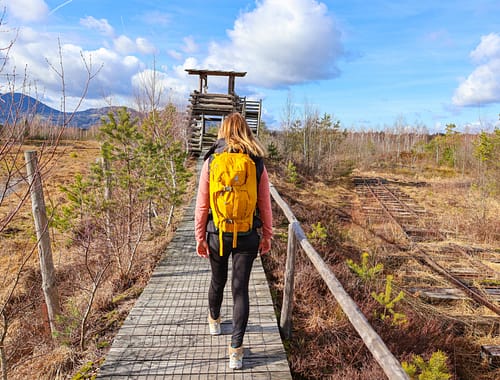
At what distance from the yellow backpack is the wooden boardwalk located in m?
1.21

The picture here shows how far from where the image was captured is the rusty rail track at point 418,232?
8391 millimetres

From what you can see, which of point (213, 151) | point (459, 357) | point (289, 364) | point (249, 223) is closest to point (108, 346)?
point (289, 364)

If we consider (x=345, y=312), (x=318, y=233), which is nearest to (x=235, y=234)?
(x=345, y=312)

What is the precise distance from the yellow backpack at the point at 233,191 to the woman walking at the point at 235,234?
4 centimetres

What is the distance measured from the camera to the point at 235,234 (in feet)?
8.95

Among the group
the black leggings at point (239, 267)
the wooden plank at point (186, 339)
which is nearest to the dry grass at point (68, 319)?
the wooden plank at point (186, 339)

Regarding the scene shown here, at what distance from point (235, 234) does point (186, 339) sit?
1.48m

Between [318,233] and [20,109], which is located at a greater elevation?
[20,109]

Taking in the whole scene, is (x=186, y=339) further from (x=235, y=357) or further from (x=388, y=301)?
(x=388, y=301)

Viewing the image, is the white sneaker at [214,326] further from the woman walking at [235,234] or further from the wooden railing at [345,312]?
the wooden railing at [345,312]

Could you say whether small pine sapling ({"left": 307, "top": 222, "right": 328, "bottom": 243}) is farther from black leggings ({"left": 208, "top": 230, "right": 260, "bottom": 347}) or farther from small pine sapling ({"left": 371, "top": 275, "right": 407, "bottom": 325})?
black leggings ({"left": 208, "top": 230, "right": 260, "bottom": 347})

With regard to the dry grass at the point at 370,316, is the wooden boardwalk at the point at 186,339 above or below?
above

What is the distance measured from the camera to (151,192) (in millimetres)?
5977

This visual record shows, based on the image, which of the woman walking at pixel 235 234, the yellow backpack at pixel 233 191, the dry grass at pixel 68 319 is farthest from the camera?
the dry grass at pixel 68 319
